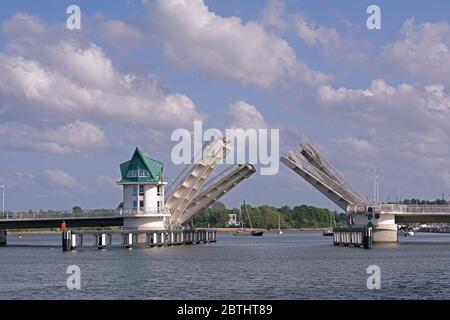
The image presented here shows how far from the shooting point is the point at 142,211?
74125 millimetres

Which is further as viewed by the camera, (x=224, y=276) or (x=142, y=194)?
(x=142, y=194)

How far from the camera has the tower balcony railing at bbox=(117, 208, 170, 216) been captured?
73812mm

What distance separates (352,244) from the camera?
77.4m

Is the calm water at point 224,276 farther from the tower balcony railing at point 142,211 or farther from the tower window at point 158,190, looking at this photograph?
the tower window at point 158,190

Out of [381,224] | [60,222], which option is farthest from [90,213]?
[381,224]

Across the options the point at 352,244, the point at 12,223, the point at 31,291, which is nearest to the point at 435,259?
the point at 352,244

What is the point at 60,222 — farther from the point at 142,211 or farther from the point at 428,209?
the point at 428,209

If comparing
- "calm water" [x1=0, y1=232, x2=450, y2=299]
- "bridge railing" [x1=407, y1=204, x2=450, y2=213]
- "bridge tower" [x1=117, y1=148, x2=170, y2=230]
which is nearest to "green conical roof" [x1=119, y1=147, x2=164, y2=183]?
"bridge tower" [x1=117, y1=148, x2=170, y2=230]

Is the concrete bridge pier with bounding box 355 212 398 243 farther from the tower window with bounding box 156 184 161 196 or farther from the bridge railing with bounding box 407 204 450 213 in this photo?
the tower window with bounding box 156 184 161 196

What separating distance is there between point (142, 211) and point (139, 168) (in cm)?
355
